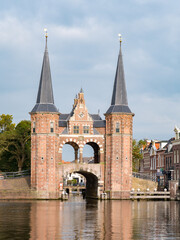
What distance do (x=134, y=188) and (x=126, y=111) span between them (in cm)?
1117

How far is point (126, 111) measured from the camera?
70.6 metres

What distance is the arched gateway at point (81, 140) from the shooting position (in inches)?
2699

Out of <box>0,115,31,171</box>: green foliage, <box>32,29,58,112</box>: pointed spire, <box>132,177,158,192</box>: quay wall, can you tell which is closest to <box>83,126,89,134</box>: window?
<box>32,29,58,112</box>: pointed spire

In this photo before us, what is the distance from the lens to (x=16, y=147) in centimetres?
8056

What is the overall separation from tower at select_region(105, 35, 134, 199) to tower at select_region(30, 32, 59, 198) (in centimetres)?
728

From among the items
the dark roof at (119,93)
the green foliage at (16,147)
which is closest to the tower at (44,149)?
the dark roof at (119,93)

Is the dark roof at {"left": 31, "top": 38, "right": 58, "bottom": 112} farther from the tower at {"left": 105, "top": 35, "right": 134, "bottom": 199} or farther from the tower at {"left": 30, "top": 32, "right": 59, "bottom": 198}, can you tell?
the tower at {"left": 105, "top": 35, "right": 134, "bottom": 199}

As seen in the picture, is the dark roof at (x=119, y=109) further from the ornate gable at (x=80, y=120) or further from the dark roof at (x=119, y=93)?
the ornate gable at (x=80, y=120)

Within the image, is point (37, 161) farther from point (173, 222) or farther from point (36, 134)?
point (173, 222)

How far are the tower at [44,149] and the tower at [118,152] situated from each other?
7.28 metres

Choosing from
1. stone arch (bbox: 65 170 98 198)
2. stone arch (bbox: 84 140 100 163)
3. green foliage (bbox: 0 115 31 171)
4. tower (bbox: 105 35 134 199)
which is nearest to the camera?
tower (bbox: 105 35 134 199)

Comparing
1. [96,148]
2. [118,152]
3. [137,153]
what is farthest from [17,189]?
[137,153]

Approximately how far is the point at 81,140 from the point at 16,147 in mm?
13786

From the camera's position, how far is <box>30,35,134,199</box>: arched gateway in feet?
225
